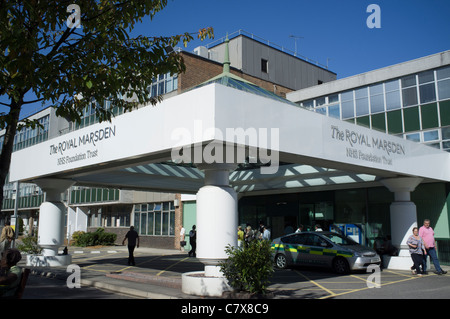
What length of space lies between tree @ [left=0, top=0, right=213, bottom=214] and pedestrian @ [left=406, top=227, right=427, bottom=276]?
10.3m

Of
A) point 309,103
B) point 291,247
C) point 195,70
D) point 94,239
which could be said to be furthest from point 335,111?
point 94,239

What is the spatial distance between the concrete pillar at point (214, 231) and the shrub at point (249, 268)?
0.78ft

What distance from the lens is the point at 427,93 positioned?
21.5m

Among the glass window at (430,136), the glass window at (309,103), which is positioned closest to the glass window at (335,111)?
the glass window at (309,103)

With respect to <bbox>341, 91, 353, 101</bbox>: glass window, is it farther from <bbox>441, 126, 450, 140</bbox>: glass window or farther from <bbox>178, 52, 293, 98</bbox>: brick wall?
<bbox>178, 52, 293, 98</bbox>: brick wall

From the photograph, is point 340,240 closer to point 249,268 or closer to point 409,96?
point 249,268

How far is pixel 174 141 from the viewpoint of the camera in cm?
1006

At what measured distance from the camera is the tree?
6867 mm

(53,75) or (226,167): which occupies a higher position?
(53,75)

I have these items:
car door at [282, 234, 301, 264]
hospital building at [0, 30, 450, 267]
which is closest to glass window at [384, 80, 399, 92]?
hospital building at [0, 30, 450, 267]

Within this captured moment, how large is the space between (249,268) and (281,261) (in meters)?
7.51

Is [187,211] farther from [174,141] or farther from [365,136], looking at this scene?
[174,141]

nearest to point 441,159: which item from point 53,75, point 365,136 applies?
point 365,136
